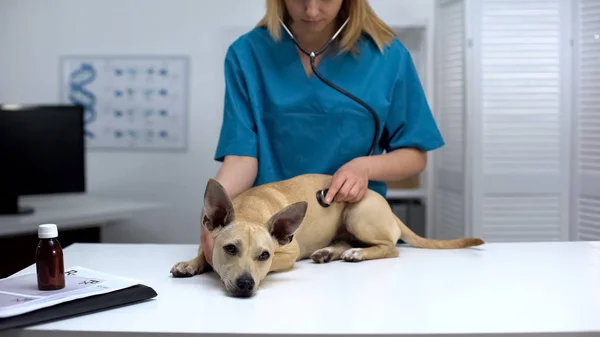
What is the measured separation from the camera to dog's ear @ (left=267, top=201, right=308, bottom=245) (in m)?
1.10

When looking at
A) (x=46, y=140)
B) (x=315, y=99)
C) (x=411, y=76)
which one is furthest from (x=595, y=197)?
(x=46, y=140)

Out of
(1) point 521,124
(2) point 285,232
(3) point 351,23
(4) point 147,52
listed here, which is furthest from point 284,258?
(4) point 147,52

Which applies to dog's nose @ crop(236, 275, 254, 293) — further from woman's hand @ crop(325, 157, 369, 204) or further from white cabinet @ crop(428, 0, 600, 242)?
white cabinet @ crop(428, 0, 600, 242)

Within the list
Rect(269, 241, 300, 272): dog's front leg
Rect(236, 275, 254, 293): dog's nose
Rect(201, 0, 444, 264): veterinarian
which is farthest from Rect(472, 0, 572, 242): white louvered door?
Rect(236, 275, 254, 293): dog's nose

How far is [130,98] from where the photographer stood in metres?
3.67

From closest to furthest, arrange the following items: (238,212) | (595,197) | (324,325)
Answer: (324,325)
(238,212)
(595,197)

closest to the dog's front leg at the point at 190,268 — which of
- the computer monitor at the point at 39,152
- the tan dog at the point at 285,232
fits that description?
the tan dog at the point at 285,232

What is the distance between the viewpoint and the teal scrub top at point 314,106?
1512 millimetres

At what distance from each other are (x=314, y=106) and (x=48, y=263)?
2.61 feet

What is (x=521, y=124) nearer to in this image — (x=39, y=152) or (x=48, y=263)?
(x=39, y=152)

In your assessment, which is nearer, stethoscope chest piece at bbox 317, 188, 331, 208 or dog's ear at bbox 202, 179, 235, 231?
dog's ear at bbox 202, 179, 235, 231

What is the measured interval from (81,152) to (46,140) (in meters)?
0.19

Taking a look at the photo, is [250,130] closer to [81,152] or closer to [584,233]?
[81,152]

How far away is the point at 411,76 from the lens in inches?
61.2
